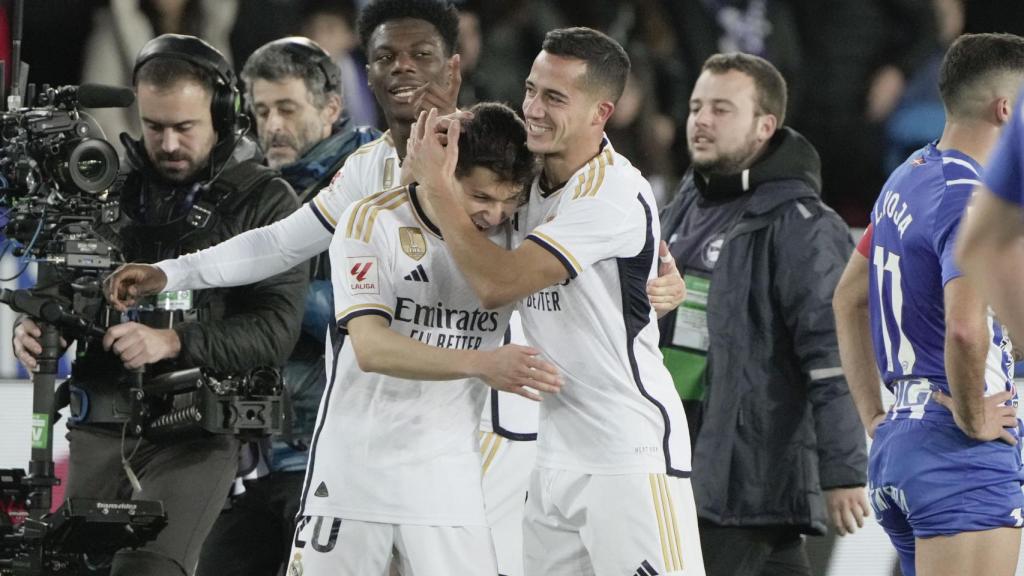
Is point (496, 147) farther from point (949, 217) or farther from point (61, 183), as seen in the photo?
point (61, 183)

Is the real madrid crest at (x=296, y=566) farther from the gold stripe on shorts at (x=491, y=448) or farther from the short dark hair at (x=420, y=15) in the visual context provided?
the short dark hair at (x=420, y=15)

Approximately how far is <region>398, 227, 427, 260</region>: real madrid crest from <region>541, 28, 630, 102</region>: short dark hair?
58cm

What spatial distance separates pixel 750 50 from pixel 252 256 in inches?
137

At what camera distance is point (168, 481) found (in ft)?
14.2

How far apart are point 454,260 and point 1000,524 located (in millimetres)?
1472

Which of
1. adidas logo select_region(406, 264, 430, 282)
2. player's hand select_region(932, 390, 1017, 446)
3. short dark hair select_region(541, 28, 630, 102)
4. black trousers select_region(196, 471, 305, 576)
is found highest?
short dark hair select_region(541, 28, 630, 102)

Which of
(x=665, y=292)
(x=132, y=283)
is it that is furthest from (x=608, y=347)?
(x=132, y=283)

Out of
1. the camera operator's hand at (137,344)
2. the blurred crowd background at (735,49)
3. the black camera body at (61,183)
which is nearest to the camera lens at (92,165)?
the black camera body at (61,183)

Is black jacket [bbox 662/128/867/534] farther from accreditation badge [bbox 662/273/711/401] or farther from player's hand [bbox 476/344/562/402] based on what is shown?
player's hand [bbox 476/344/562/402]

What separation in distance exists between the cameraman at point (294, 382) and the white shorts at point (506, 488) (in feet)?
2.58

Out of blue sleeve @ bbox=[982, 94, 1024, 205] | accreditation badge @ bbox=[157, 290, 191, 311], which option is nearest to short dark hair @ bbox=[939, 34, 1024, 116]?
blue sleeve @ bbox=[982, 94, 1024, 205]

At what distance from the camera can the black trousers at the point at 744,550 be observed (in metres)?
4.88

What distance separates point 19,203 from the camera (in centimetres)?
423

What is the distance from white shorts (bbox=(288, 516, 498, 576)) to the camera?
3.49 m
